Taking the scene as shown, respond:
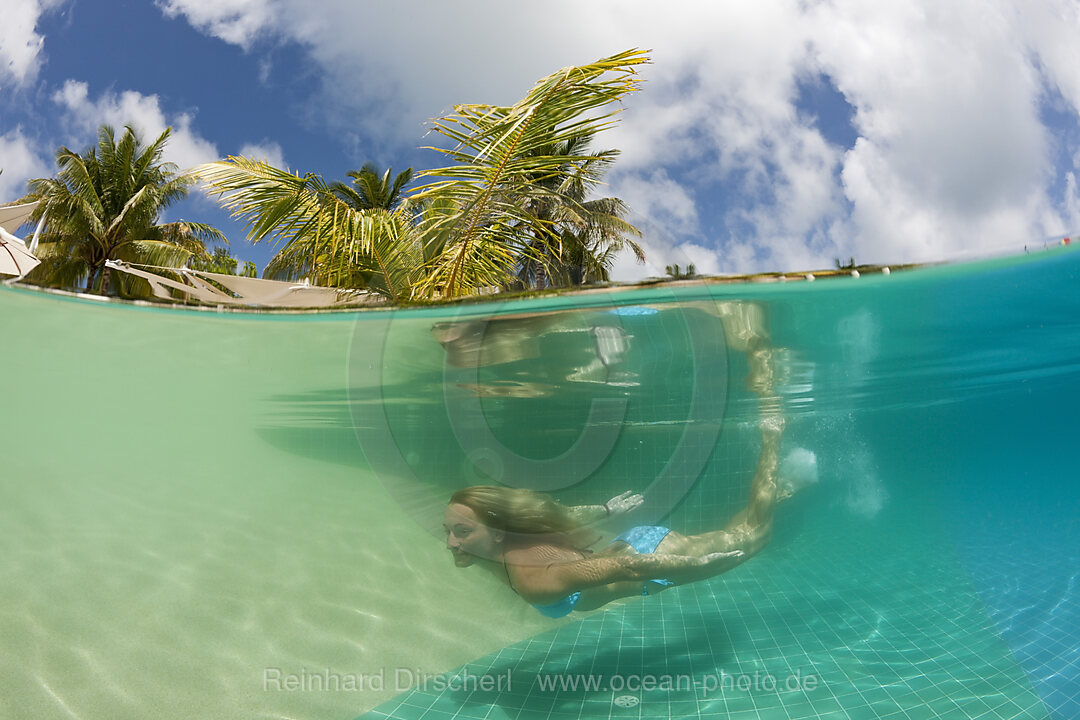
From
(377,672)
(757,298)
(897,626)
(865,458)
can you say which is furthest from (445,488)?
(865,458)

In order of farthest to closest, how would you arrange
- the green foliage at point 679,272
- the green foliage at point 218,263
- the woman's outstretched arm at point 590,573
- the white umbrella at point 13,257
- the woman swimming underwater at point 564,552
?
the green foliage at point 218,263 < the white umbrella at point 13,257 < the green foliage at point 679,272 < the woman swimming underwater at point 564,552 < the woman's outstretched arm at point 590,573

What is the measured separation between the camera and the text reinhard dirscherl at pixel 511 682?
218 inches

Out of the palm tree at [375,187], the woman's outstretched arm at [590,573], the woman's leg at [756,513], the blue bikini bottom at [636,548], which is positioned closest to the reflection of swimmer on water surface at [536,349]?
the woman's leg at [756,513]

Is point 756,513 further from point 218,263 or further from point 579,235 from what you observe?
point 218,263

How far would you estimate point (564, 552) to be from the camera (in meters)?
5.49

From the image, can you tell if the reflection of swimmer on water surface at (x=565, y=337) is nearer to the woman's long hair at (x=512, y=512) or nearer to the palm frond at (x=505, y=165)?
the palm frond at (x=505, y=165)

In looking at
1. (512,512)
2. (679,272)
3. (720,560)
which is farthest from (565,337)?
(720,560)

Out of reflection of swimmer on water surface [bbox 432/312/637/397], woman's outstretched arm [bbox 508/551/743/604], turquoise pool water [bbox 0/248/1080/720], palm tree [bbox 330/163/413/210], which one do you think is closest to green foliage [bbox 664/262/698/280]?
turquoise pool water [bbox 0/248/1080/720]

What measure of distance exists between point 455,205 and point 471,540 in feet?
12.5

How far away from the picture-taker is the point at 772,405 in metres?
13.3

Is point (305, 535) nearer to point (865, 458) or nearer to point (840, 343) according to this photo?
point (840, 343)

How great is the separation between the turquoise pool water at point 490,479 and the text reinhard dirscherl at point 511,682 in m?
0.03

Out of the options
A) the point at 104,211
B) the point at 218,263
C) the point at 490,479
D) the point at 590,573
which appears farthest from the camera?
the point at 218,263

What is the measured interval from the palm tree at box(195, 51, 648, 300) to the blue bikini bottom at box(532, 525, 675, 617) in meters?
3.65
